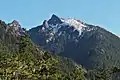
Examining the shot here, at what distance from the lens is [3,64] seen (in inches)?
4050

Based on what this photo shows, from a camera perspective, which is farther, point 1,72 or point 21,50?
point 21,50

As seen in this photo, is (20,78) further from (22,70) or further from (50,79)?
(50,79)

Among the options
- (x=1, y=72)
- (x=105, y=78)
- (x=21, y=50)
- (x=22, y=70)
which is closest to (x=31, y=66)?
(x=22, y=70)

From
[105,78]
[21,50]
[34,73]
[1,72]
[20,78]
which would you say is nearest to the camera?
[1,72]

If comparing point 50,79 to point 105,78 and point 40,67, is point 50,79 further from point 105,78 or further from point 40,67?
point 105,78

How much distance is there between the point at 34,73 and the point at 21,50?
137 ft

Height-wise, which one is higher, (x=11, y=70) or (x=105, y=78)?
(x=105, y=78)

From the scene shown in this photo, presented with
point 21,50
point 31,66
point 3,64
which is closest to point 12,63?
point 3,64

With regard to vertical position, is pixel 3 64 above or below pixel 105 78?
below

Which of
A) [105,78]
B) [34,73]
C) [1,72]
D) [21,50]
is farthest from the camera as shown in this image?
[105,78]

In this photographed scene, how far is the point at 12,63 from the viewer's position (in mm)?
101688

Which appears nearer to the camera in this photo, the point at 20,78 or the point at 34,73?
the point at 20,78

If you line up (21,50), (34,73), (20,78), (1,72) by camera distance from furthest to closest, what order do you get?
(21,50) < (34,73) < (20,78) < (1,72)

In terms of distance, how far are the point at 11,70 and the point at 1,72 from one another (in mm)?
3335
